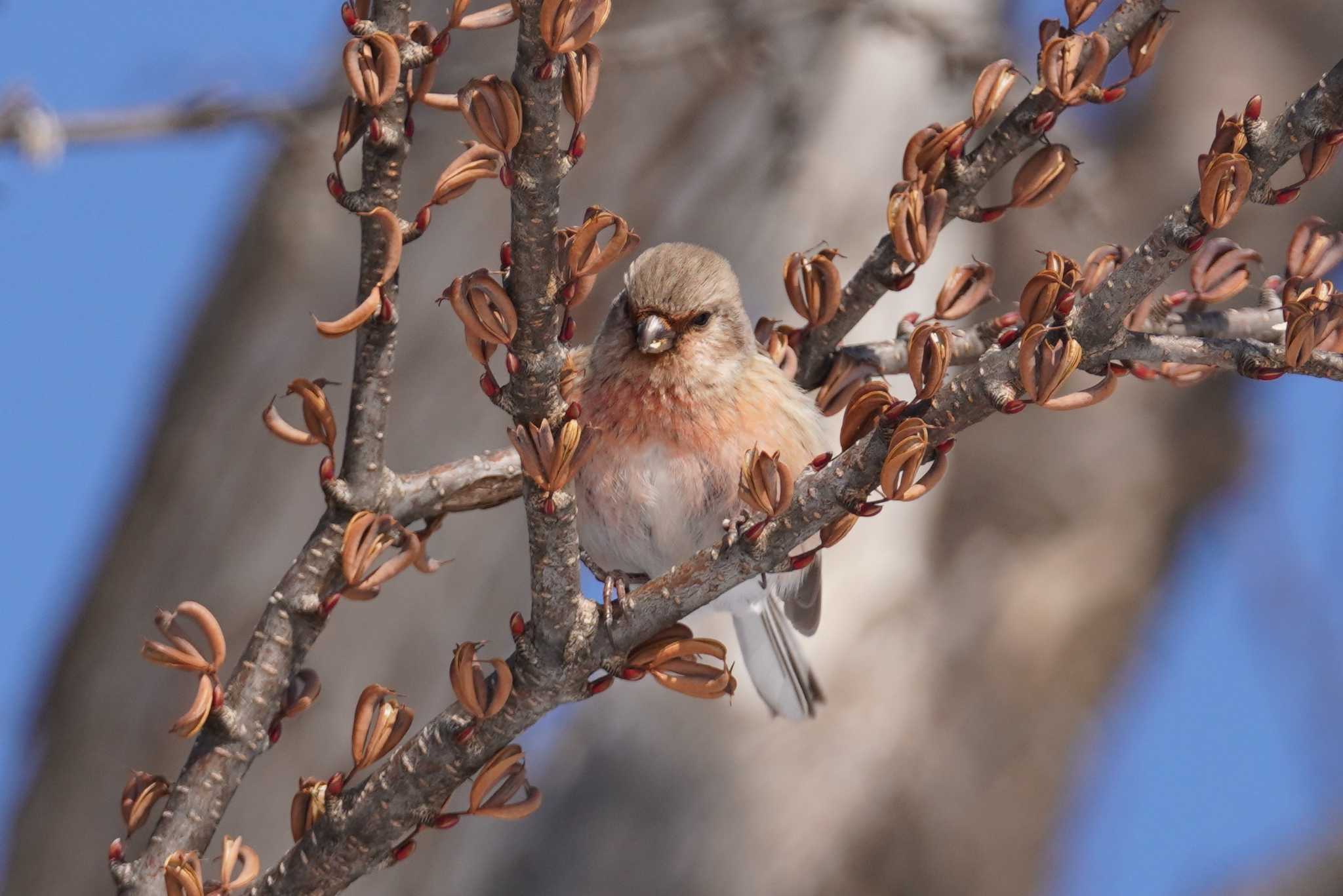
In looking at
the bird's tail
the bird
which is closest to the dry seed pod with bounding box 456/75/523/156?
the bird

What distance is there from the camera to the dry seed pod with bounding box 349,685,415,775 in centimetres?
166

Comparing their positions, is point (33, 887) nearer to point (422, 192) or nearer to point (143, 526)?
point (143, 526)

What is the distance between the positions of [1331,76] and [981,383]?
47 centimetres

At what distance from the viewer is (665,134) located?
466 cm

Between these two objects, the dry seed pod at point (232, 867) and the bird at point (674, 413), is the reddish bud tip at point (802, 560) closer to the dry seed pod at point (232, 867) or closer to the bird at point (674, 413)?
the dry seed pod at point (232, 867)

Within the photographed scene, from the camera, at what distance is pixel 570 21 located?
1.23 metres

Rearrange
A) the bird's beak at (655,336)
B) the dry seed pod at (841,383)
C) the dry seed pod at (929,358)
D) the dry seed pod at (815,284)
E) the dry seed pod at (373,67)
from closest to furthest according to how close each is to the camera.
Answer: the dry seed pod at (929,358) < the dry seed pod at (373,67) < the dry seed pod at (815,284) < the dry seed pod at (841,383) < the bird's beak at (655,336)

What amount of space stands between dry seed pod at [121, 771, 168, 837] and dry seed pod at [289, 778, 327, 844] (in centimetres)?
18

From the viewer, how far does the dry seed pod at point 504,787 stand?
5.48ft

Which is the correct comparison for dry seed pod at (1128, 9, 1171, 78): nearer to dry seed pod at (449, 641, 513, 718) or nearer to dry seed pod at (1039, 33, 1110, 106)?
dry seed pod at (1039, 33, 1110, 106)

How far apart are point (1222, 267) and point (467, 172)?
3.40ft

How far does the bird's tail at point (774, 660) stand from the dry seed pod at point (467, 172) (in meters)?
1.92

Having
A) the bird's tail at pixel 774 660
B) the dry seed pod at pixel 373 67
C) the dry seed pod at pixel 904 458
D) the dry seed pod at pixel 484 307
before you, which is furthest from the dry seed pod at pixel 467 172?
the bird's tail at pixel 774 660

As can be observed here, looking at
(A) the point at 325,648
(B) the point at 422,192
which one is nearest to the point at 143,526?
(A) the point at 325,648
